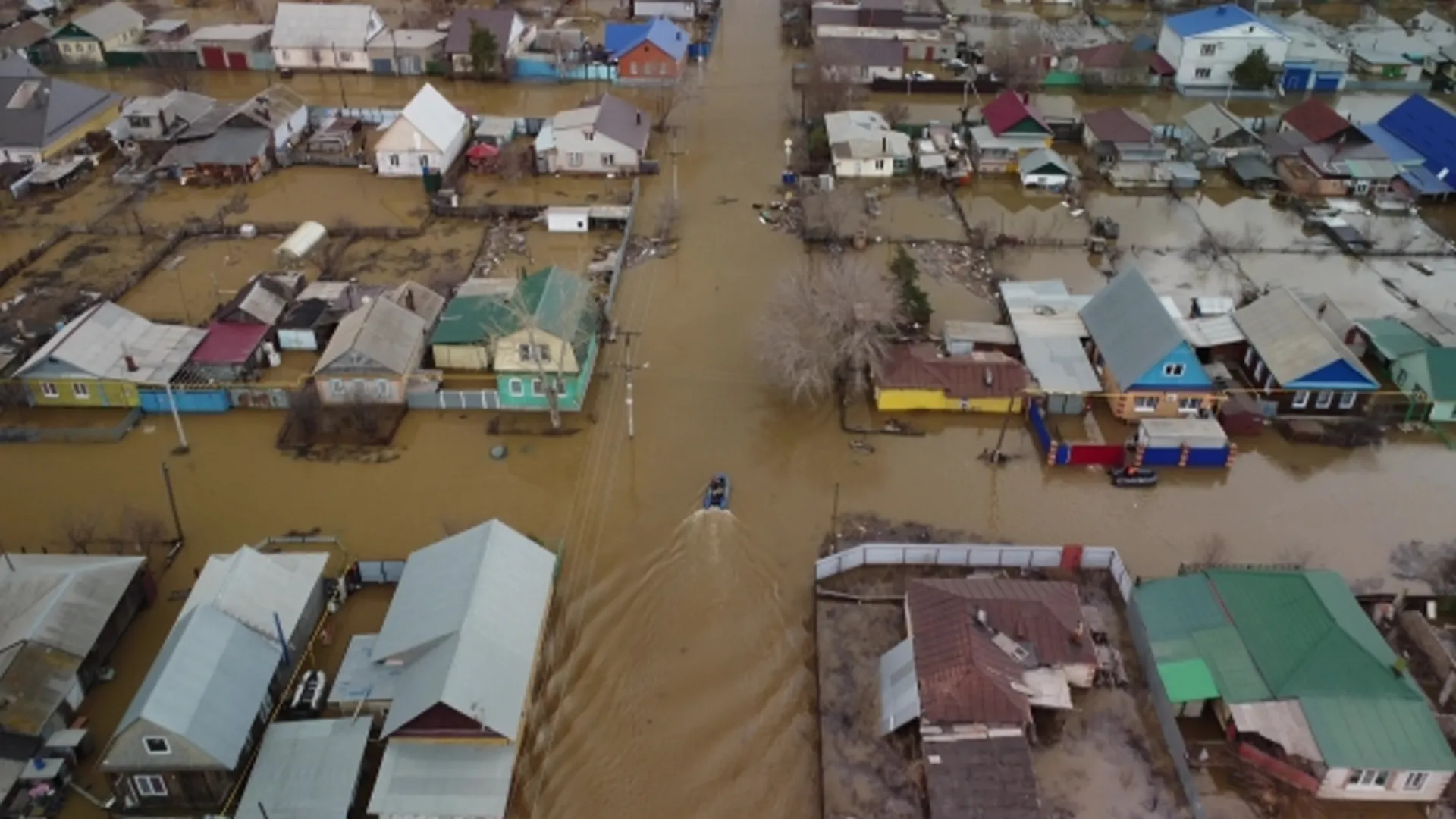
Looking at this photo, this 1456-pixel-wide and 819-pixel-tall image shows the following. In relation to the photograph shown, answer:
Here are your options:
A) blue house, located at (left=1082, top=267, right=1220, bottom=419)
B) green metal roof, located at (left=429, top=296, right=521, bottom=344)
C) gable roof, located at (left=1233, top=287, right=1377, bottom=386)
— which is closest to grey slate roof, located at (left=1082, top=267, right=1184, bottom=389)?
blue house, located at (left=1082, top=267, right=1220, bottom=419)

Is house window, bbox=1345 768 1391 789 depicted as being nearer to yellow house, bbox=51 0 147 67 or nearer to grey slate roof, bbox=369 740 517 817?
grey slate roof, bbox=369 740 517 817

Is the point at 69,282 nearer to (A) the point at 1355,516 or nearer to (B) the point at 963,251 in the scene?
(B) the point at 963,251

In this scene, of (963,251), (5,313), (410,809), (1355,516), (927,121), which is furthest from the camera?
(927,121)

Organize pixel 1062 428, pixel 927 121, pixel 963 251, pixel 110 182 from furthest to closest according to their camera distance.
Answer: pixel 927 121 → pixel 110 182 → pixel 963 251 → pixel 1062 428

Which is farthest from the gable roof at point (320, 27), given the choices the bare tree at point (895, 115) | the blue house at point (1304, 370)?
the blue house at point (1304, 370)

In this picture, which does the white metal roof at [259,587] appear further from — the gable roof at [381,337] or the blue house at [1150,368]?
the blue house at [1150,368]

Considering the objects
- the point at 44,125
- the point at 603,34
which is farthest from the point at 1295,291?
the point at 44,125
